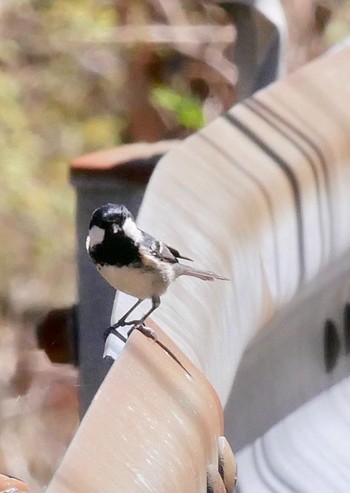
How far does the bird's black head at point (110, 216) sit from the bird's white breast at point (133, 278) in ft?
0.27

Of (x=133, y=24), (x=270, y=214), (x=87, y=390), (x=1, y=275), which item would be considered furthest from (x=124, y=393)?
(x=133, y=24)

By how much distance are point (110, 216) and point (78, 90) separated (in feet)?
10.1

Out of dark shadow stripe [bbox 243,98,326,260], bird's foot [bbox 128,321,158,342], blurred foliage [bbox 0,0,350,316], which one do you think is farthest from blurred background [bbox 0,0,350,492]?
bird's foot [bbox 128,321,158,342]

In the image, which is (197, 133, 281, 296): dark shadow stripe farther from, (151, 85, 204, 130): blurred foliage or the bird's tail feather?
(151, 85, 204, 130): blurred foliage

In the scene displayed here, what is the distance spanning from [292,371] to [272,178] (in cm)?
36

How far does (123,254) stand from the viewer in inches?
80.6

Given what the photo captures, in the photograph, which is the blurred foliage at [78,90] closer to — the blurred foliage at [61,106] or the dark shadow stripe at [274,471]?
the blurred foliage at [61,106]

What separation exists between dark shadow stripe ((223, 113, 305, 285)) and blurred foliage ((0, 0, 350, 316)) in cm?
274

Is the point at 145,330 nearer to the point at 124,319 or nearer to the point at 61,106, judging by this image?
the point at 124,319

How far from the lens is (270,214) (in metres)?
1.43

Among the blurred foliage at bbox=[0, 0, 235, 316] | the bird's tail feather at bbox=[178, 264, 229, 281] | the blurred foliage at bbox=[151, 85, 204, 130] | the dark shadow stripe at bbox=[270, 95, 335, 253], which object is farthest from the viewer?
the blurred foliage at bbox=[151, 85, 204, 130]

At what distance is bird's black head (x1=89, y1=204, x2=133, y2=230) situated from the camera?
1.87 metres

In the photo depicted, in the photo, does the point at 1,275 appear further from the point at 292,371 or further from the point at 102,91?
the point at 292,371

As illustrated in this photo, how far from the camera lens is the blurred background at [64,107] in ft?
12.9
